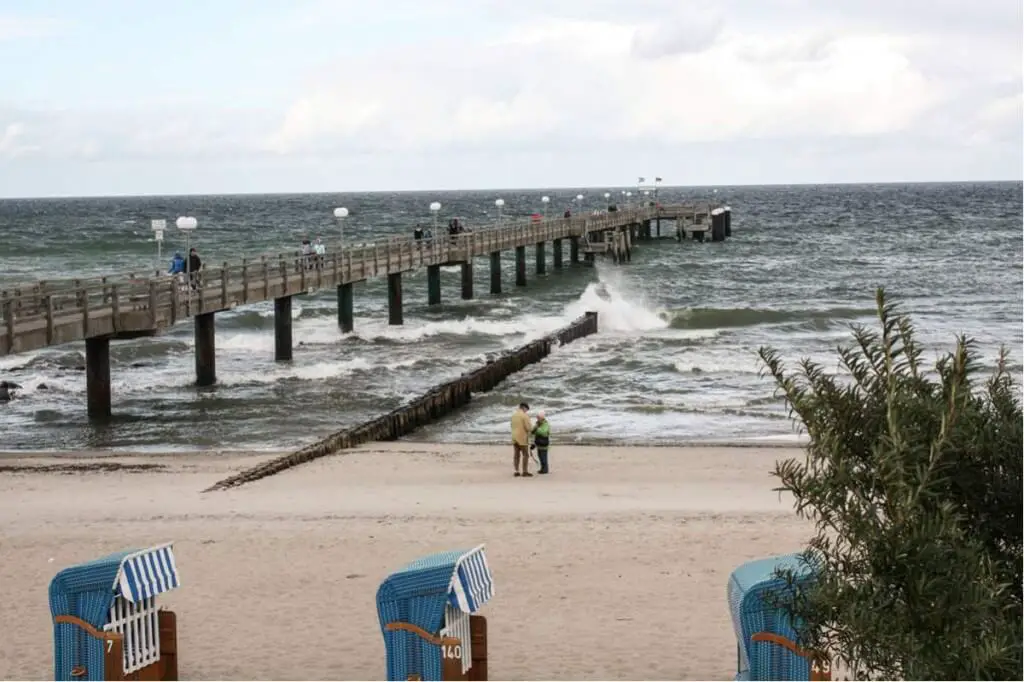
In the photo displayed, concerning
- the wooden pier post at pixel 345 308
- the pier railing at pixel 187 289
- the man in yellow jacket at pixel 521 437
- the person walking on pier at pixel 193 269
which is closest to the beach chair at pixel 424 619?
the man in yellow jacket at pixel 521 437

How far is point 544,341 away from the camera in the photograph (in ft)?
120

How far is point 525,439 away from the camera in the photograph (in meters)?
20.3

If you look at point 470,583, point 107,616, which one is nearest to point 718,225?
point 470,583

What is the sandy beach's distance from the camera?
11844 millimetres

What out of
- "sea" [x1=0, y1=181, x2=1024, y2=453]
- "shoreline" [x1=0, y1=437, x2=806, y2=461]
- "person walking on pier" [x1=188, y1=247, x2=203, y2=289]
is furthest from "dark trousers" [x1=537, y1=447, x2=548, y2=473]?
"person walking on pier" [x1=188, y1=247, x2=203, y2=289]

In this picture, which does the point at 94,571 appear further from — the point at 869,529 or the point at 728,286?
the point at 728,286

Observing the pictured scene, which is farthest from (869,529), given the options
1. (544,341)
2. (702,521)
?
(544,341)

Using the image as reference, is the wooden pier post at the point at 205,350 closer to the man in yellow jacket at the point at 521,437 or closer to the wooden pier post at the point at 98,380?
the wooden pier post at the point at 98,380

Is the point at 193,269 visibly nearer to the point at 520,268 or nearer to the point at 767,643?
the point at 767,643

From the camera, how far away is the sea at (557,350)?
2711cm

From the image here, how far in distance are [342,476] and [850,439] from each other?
1474 centimetres

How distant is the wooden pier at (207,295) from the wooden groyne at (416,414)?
512 centimetres

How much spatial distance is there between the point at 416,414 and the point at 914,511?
20817mm

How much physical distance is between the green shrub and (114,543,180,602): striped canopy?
5683 mm
